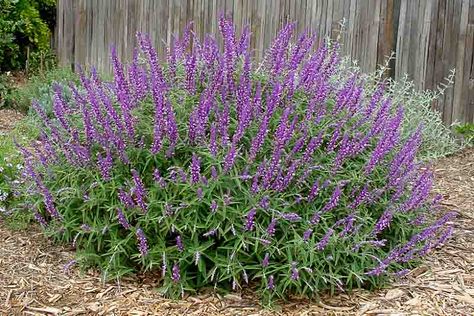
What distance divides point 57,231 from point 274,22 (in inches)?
191

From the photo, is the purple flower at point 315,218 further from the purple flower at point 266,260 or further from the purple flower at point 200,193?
the purple flower at point 200,193

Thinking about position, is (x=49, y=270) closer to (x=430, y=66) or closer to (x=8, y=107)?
(x=430, y=66)

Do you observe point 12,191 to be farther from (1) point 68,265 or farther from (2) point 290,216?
(2) point 290,216

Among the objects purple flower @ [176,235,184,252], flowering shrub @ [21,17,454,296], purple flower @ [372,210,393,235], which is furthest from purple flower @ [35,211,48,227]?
purple flower @ [372,210,393,235]

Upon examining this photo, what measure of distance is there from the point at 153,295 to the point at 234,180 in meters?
0.69

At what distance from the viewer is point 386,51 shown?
694 centimetres

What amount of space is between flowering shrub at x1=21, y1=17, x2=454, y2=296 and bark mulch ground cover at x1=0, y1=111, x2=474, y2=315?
82 mm

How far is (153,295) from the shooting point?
3223 mm

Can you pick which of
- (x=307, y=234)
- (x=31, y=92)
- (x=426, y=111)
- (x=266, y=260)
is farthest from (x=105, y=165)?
(x=31, y=92)

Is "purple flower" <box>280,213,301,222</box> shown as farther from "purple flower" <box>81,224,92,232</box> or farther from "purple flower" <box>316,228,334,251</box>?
"purple flower" <box>81,224,92,232</box>

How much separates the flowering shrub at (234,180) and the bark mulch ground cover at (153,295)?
0.27 feet

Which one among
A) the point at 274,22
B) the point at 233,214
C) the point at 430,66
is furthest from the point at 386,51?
the point at 233,214

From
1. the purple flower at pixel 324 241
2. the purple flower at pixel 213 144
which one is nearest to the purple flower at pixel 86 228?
the purple flower at pixel 213 144

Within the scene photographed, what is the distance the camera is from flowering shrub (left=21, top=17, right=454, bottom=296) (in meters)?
3.09
